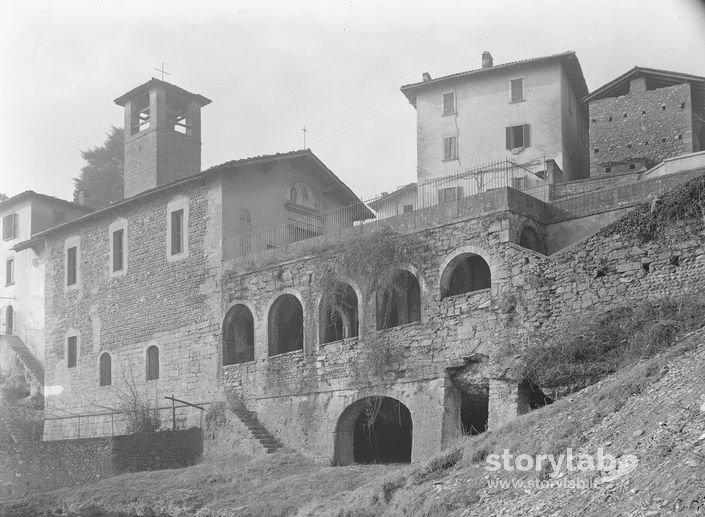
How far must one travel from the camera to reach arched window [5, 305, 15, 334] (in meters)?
40.5

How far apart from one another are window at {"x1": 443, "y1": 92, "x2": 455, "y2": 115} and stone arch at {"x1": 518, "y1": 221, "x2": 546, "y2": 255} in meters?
17.9

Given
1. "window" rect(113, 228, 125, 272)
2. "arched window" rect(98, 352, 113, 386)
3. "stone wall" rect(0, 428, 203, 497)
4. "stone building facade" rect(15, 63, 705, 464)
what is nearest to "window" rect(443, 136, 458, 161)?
"stone building facade" rect(15, 63, 705, 464)

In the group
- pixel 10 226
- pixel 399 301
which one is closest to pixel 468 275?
pixel 399 301

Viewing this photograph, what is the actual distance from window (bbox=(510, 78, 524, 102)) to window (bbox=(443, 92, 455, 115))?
2648 millimetres

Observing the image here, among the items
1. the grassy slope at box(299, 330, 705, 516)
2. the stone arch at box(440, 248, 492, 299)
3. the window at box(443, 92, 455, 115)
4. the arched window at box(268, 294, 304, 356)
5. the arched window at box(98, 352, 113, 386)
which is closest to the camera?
the grassy slope at box(299, 330, 705, 516)

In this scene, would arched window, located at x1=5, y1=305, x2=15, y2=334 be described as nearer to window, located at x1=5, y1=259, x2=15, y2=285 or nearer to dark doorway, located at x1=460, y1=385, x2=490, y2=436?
window, located at x1=5, y1=259, x2=15, y2=285

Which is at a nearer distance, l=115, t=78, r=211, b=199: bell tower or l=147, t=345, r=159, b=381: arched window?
l=147, t=345, r=159, b=381: arched window

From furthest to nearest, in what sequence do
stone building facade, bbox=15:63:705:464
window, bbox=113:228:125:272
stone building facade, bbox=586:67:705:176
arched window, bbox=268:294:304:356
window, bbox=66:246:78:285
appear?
stone building facade, bbox=586:67:705:176 < window, bbox=66:246:78:285 < window, bbox=113:228:125:272 < arched window, bbox=268:294:304:356 < stone building facade, bbox=15:63:705:464

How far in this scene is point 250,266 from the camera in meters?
26.2

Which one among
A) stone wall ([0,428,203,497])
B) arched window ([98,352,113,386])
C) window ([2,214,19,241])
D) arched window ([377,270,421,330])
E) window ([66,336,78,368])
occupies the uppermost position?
window ([2,214,19,241])

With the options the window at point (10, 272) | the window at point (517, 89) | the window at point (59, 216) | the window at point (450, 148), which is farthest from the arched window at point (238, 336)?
the window at point (10, 272)

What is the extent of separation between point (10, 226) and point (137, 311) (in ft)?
51.0

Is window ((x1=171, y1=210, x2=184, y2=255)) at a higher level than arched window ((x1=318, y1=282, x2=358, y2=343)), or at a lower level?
higher

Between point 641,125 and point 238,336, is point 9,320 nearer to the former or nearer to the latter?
point 238,336
